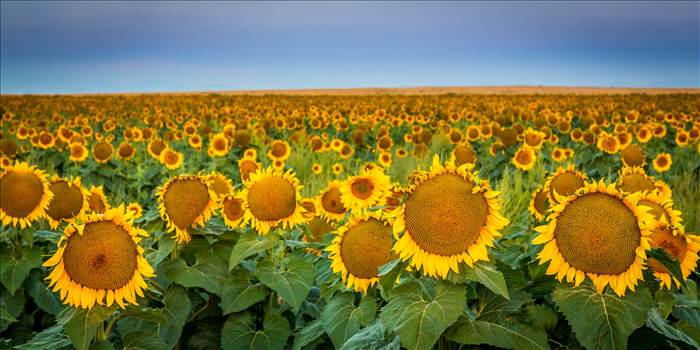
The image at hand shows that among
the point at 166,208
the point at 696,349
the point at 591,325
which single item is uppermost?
the point at 166,208

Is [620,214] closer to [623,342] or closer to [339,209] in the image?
[623,342]

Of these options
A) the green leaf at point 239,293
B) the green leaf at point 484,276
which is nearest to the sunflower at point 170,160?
the green leaf at point 239,293

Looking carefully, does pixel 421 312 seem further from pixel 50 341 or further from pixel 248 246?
pixel 50 341

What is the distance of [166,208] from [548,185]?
2739 mm

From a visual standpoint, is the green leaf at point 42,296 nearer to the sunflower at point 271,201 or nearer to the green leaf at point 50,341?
the green leaf at point 50,341

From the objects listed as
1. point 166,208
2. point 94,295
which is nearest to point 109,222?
point 94,295

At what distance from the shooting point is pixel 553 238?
7.63 ft

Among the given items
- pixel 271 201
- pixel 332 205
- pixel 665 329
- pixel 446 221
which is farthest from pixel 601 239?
pixel 332 205

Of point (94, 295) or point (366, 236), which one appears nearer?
point (94, 295)

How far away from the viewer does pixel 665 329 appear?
7.54ft

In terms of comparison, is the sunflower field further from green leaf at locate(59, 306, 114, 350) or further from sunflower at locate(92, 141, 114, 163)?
sunflower at locate(92, 141, 114, 163)

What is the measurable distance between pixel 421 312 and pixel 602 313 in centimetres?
70

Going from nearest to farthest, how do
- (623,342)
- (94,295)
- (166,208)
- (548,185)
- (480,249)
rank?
1. (623,342)
2. (480,249)
3. (94,295)
4. (166,208)
5. (548,185)

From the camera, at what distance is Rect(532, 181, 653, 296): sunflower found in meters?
2.20
